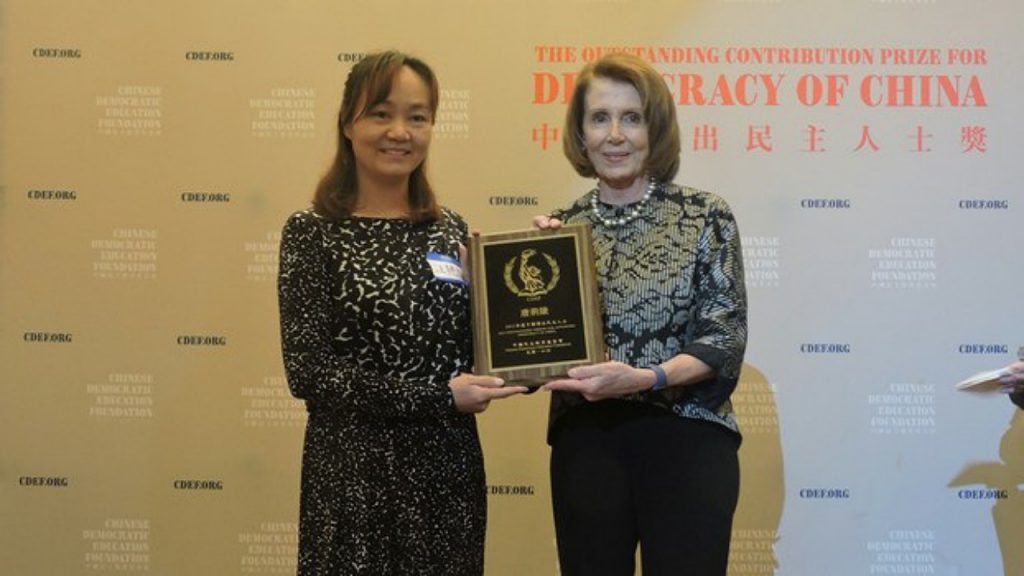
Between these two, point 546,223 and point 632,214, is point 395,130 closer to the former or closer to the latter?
point 546,223

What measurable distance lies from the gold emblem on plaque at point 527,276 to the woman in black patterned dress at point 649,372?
70 millimetres

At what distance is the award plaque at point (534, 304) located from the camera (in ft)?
6.54

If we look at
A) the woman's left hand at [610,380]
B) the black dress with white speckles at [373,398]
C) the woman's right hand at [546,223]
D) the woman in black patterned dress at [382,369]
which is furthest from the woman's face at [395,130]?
the woman's left hand at [610,380]

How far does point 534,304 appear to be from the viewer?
204 centimetres

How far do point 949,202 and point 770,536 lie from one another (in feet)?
3.65

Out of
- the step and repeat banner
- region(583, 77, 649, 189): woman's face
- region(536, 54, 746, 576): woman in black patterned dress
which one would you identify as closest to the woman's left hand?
region(536, 54, 746, 576): woman in black patterned dress

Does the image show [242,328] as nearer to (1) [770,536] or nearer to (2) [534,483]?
(2) [534,483]

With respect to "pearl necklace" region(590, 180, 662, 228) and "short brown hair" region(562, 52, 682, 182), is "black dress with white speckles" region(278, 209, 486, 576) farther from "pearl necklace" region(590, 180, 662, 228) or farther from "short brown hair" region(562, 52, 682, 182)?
"short brown hair" region(562, 52, 682, 182)

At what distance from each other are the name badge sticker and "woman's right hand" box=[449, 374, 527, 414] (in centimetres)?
20

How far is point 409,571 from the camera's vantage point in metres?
2.01

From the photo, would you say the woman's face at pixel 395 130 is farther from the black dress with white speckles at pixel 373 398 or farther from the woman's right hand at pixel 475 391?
the woman's right hand at pixel 475 391

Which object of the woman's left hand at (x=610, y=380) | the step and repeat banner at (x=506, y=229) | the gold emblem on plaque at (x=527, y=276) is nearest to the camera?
the woman's left hand at (x=610, y=380)

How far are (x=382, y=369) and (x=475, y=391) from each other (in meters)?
0.19

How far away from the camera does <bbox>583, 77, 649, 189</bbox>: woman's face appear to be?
2080 millimetres
